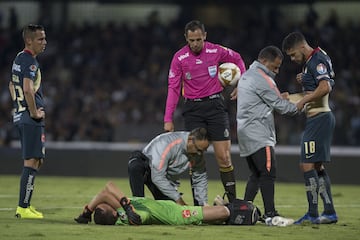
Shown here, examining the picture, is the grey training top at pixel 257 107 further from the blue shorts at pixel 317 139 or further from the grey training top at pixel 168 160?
the grey training top at pixel 168 160

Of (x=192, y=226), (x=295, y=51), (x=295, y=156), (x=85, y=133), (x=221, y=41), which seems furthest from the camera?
(x=221, y=41)

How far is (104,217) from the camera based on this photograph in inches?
375

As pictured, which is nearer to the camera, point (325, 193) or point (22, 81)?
point (325, 193)

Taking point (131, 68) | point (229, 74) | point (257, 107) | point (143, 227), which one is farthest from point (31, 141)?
point (131, 68)

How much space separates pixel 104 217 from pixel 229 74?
110 inches

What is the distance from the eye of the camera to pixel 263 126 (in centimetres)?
979

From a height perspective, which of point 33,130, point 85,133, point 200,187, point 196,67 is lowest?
point 85,133

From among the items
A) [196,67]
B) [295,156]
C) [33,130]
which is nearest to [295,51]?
[196,67]

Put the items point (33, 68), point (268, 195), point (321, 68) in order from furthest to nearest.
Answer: point (33, 68) → point (321, 68) → point (268, 195)

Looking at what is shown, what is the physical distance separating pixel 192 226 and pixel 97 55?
1677 cm

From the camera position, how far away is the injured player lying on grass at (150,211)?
9.38 meters

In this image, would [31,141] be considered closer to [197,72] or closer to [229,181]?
[197,72]

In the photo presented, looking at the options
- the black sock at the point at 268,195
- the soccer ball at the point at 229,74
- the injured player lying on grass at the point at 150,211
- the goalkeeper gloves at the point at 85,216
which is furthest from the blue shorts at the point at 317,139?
the goalkeeper gloves at the point at 85,216

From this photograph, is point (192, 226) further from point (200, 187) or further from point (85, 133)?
point (85, 133)
